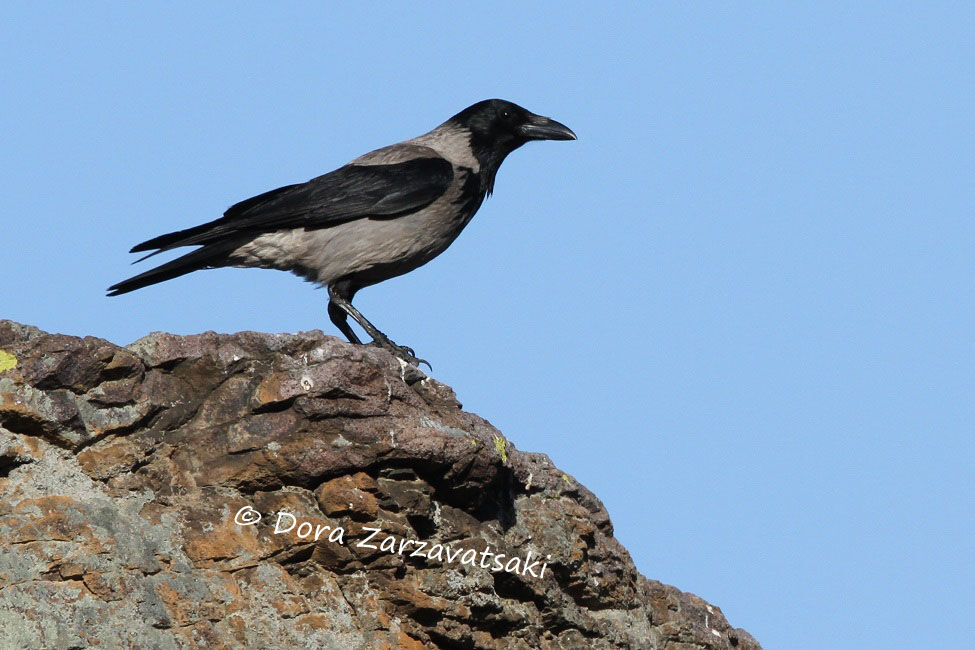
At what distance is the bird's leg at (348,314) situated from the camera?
7.71 meters

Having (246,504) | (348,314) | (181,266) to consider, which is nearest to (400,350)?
(348,314)

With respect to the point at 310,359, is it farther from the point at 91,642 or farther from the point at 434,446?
the point at 91,642

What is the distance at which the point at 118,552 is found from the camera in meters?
4.55

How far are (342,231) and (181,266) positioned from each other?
118 centimetres

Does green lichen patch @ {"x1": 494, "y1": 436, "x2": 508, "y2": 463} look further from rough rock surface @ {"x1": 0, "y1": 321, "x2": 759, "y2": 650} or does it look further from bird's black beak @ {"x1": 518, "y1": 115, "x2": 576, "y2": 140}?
bird's black beak @ {"x1": 518, "y1": 115, "x2": 576, "y2": 140}

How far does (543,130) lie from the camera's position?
388 inches

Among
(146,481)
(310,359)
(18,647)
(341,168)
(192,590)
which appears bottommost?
(18,647)

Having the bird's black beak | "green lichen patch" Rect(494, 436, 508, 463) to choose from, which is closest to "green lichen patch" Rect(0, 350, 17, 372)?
"green lichen patch" Rect(494, 436, 508, 463)

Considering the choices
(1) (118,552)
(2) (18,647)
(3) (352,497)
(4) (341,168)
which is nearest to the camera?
(2) (18,647)

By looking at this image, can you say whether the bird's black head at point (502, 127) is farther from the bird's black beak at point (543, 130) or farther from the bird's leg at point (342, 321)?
the bird's leg at point (342, 321)

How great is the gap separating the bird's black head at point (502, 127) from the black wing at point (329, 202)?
1.05 metres

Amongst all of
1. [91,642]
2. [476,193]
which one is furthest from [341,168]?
[91,642]

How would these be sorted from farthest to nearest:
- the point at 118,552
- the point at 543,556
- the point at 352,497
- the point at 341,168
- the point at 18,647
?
the point at 341,168 < the point at 543,556 < the point at 352,497 < the point at 118,552 < the point at 18,647

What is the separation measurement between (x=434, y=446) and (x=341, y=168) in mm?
4081
